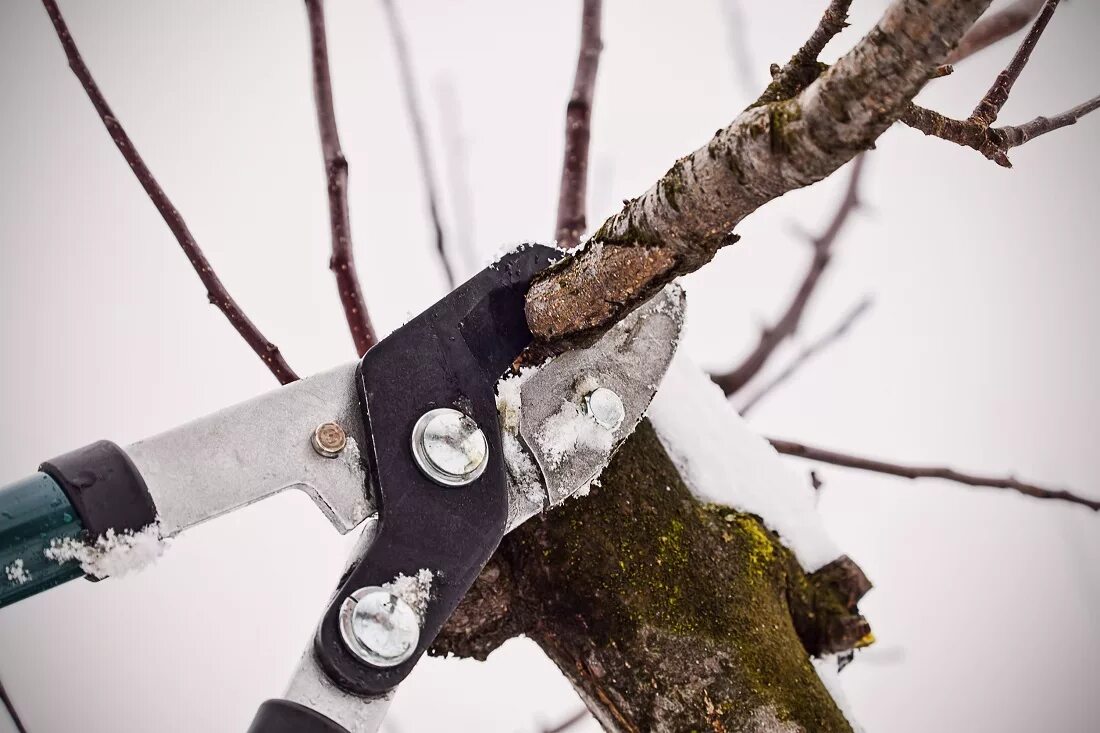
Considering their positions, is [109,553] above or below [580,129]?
below

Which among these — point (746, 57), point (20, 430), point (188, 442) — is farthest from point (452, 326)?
point (20, 430)

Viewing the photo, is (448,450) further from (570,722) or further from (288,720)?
(570,722)

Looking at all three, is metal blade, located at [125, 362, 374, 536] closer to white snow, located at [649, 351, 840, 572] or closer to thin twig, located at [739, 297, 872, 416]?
white snow, located at [649, 351, 840, 572]

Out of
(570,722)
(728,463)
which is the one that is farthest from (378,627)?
(570,722)

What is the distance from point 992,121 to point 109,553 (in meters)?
1.11

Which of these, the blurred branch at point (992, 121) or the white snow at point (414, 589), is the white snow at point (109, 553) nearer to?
the white snow at point (414, 589)

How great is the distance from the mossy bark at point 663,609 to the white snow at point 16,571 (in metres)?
0.53

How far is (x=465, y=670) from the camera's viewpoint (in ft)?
9.17

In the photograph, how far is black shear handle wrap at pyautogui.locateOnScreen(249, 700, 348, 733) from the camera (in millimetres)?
862

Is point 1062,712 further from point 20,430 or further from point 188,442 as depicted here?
point 20,430

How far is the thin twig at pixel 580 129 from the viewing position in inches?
70.9

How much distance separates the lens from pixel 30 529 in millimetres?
841

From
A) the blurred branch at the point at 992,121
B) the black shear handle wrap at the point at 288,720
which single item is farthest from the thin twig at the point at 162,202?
the blurred branch at the point at 992,121

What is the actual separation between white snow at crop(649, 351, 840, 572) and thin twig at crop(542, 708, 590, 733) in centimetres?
152
